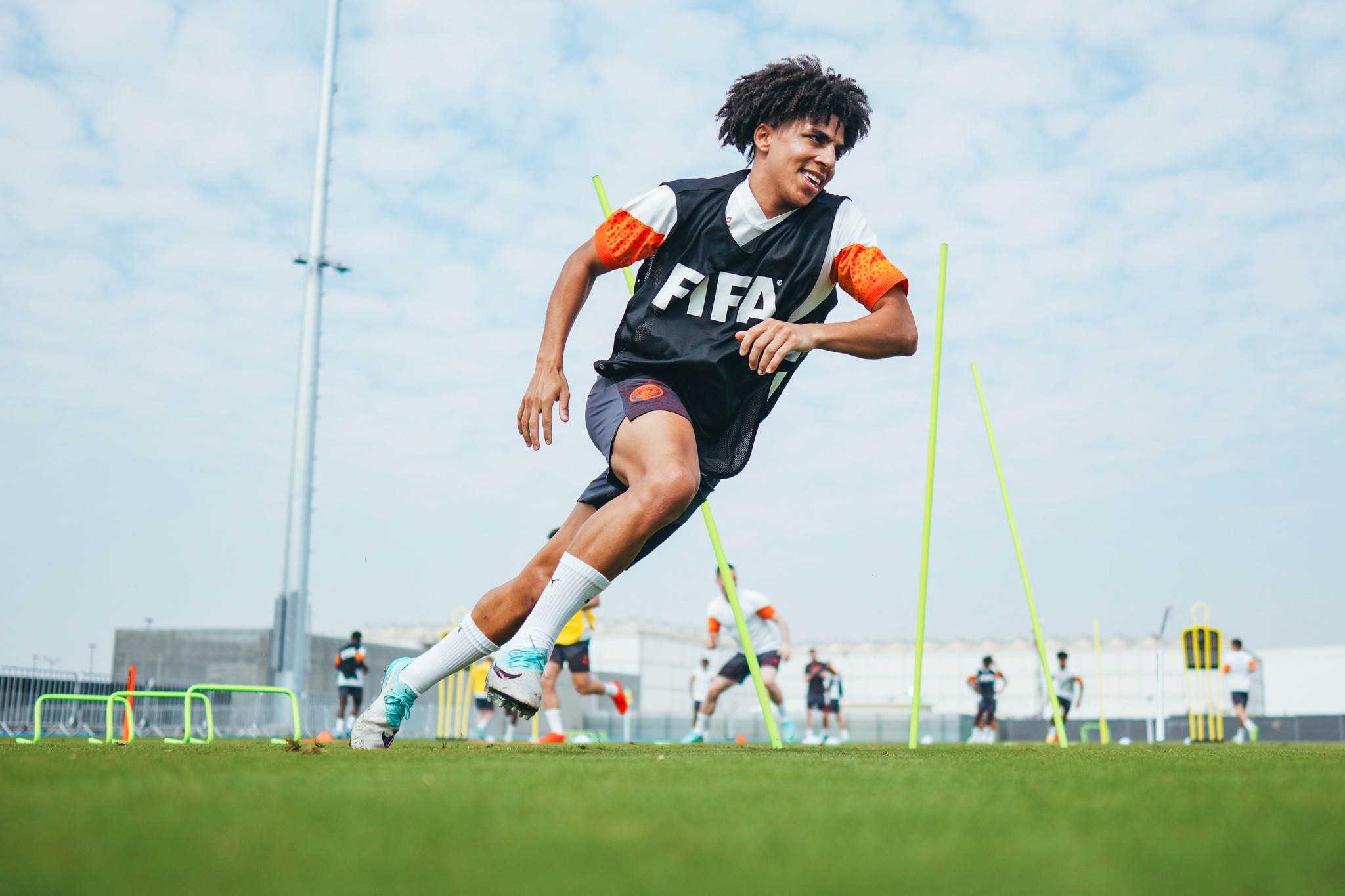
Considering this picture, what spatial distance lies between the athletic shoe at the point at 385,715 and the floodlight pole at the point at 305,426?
12.9 metres

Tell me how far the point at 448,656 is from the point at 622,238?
4.94 ft

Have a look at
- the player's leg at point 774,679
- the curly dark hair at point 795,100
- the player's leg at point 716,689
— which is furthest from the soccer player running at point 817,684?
the curly dark hair at point 795,100

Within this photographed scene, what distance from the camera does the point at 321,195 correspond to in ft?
59.5

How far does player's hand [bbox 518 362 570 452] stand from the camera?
3.50 meters

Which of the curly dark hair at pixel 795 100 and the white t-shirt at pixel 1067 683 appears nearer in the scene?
the curly dark hair at pixel 795 100

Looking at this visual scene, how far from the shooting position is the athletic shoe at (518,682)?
295 cm

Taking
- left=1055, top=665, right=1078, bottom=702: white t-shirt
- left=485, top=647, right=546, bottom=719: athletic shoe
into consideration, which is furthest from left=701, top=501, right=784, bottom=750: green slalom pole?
left=1055, top=665, right=1078, bottom=702: white t-shirt

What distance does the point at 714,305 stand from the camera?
376 centimetres

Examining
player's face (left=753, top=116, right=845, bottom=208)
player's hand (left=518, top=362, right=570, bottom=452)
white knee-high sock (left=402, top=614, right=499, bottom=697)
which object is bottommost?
white knee-high sock (left=402, top=614, right=499, bottom=697)

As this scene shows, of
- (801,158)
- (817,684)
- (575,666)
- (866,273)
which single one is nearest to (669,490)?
(866,273)

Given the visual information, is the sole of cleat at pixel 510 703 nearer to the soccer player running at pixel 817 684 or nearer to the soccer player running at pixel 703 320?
the soccer player running at pixel 703 320

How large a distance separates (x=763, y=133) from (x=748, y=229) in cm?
47

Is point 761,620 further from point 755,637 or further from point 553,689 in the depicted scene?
point 553,689

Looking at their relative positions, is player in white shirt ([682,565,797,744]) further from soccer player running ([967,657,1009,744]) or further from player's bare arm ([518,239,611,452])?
player's bare arm ([518,239,611,452])
